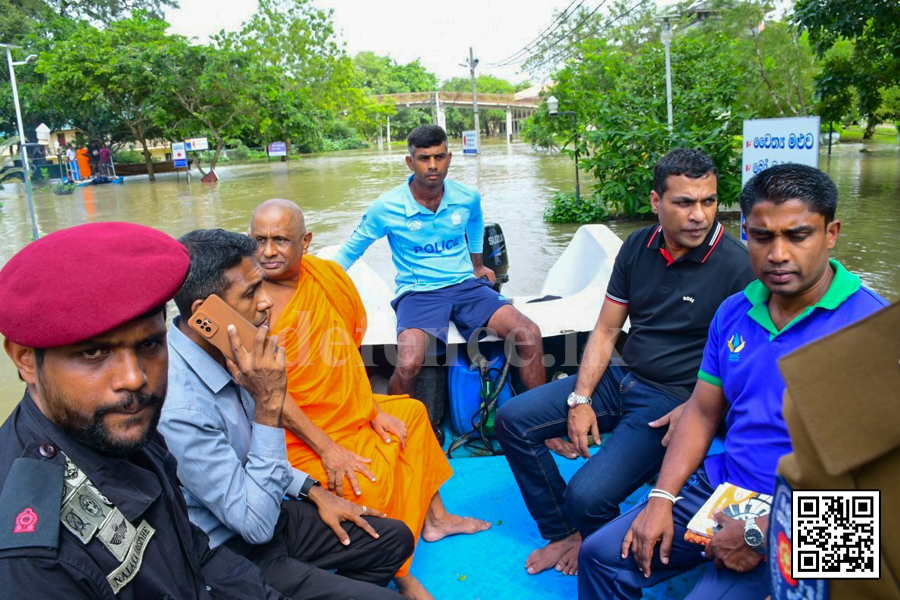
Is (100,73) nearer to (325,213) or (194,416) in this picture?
(325,213)

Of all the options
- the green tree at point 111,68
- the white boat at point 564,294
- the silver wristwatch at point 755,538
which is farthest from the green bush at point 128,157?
the silver wristwatch at point 755,538

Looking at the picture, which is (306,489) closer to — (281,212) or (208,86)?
(281,212)

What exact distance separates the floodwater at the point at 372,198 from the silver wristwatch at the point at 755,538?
4.86m

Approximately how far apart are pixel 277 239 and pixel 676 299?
62.1 inches

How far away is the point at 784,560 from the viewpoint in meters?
0.98

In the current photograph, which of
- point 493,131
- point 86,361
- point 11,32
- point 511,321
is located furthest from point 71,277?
point 493,131

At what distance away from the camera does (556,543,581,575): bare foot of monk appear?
2490 mm

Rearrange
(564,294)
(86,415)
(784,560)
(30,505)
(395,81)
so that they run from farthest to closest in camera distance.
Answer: (395,81)
(564,294)
(86,415)
(30,505)
(784,560)

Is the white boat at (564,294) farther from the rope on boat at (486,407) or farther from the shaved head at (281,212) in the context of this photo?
the shaved head at (281,212)

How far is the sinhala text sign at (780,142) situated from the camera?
3.96 metres

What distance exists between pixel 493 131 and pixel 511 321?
2779 inches

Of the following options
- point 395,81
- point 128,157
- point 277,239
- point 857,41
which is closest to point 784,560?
point 277,239

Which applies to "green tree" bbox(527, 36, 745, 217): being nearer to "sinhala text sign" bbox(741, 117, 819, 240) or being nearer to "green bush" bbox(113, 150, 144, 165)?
"sinhala text sign" bbox(741, 117, 819, 240)

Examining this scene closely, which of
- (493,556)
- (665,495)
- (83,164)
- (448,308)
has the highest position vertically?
(83,164)
